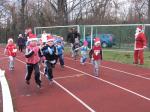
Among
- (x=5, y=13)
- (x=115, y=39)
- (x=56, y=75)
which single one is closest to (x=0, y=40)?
(x=5, y=13)

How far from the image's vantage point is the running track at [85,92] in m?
9.70

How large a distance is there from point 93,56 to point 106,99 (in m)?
5.03

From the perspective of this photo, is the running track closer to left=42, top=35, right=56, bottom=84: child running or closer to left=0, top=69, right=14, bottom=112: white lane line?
left=0, top=69, right=14, bottom=112: white lane line

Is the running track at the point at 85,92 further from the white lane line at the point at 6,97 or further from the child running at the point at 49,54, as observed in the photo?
the child running at the point at 49,54

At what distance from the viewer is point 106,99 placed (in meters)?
10.6

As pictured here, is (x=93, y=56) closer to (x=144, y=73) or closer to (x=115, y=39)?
(x=144, y=73)

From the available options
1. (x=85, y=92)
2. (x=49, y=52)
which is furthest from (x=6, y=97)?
(x=49, y=52)

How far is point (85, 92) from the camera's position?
A: 11688 millimetres

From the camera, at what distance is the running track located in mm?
9703

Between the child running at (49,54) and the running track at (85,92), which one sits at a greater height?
the child running at (49,54)

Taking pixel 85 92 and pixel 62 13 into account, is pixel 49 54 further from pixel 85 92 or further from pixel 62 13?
pixel 62 13

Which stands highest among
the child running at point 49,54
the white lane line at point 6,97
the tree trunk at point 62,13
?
the tree trunk at point 62,13

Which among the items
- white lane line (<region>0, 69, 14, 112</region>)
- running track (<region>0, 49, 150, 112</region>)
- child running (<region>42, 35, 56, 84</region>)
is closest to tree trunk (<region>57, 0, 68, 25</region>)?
running track (<region>0, 49, 150, 112</region>)

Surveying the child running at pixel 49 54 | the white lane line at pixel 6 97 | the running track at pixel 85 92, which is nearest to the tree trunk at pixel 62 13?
the running track at pixel 85 92
